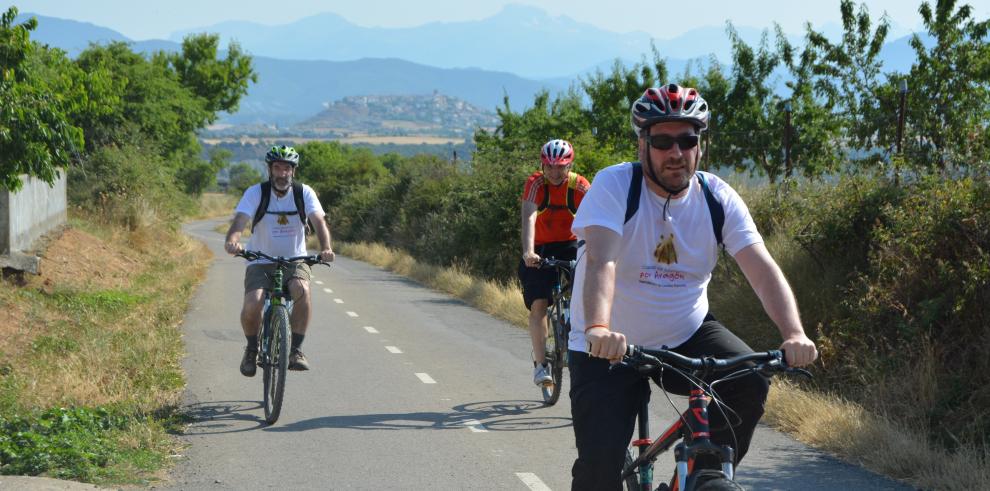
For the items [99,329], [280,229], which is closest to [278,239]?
[280,229]

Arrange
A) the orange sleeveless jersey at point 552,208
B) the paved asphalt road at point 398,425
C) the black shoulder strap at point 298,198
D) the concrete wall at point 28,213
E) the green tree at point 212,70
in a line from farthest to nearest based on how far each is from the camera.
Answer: the green tree at point 212,70
the concrete wall at point 28,213
the black shoulder strap at point 298,198
the orange sleeveless jersey at point 552,208
the paved asphalt road at point 398,425

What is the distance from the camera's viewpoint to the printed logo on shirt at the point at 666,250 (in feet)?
13.3

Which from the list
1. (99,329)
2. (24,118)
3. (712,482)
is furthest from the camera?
(99,329)

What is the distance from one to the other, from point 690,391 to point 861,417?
4315 mm

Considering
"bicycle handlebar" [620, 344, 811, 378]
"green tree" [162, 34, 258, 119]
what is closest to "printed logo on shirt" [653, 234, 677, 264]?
"bicycle handlebar" [620, 344, 811, 378]

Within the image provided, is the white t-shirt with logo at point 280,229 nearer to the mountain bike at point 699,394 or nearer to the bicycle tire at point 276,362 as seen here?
the bicycle tire at point 276,362

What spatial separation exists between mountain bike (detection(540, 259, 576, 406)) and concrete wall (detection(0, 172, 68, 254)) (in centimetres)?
801

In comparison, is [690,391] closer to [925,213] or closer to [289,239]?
[289,239]

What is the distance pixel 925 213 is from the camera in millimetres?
9586

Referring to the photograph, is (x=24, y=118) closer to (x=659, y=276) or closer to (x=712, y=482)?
(x=659, y=276)

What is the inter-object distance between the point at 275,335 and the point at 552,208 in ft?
7.47

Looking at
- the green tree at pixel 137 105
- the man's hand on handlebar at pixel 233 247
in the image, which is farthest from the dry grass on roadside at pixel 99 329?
the green tree at pixel 137 105

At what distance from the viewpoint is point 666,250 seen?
407 centimetres

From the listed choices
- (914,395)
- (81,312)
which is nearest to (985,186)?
(914,395)
